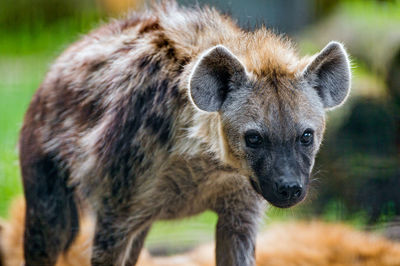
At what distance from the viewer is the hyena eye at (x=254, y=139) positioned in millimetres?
2906

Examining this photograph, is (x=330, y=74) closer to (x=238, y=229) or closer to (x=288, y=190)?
(x=288, y=190)

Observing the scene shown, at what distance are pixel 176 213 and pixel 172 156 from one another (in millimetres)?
364

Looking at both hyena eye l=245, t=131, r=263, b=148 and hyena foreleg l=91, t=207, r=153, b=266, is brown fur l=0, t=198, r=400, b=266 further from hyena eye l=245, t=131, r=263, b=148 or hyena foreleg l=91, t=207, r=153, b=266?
hyena eye l=245, t=131, r=263, b=148

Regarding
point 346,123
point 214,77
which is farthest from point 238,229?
point 346,123

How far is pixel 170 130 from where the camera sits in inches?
128

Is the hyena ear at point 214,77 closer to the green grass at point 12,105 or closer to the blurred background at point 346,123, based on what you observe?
the blurred background at point 346,123

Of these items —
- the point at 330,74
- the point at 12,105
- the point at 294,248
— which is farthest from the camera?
the point at 12,105

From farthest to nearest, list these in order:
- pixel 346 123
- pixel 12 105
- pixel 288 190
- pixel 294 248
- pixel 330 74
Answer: pixel 12 105, pixel 346 123, pixel 294 248, pixel 330 74, pixel 288 190

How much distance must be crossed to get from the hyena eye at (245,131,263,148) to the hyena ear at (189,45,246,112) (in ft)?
0.66

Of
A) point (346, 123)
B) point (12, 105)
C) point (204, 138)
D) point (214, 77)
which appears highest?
point (214, 77)

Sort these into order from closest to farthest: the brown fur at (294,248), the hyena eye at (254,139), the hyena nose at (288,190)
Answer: the hyena nose at (288,190) → the hyena eye at (254,139) → the brown fur at (294,248)

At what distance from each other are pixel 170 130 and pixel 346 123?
2.36m

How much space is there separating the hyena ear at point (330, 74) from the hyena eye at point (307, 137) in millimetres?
245

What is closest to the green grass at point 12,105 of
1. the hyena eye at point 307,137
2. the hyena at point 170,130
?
the hyena at point 170,130
